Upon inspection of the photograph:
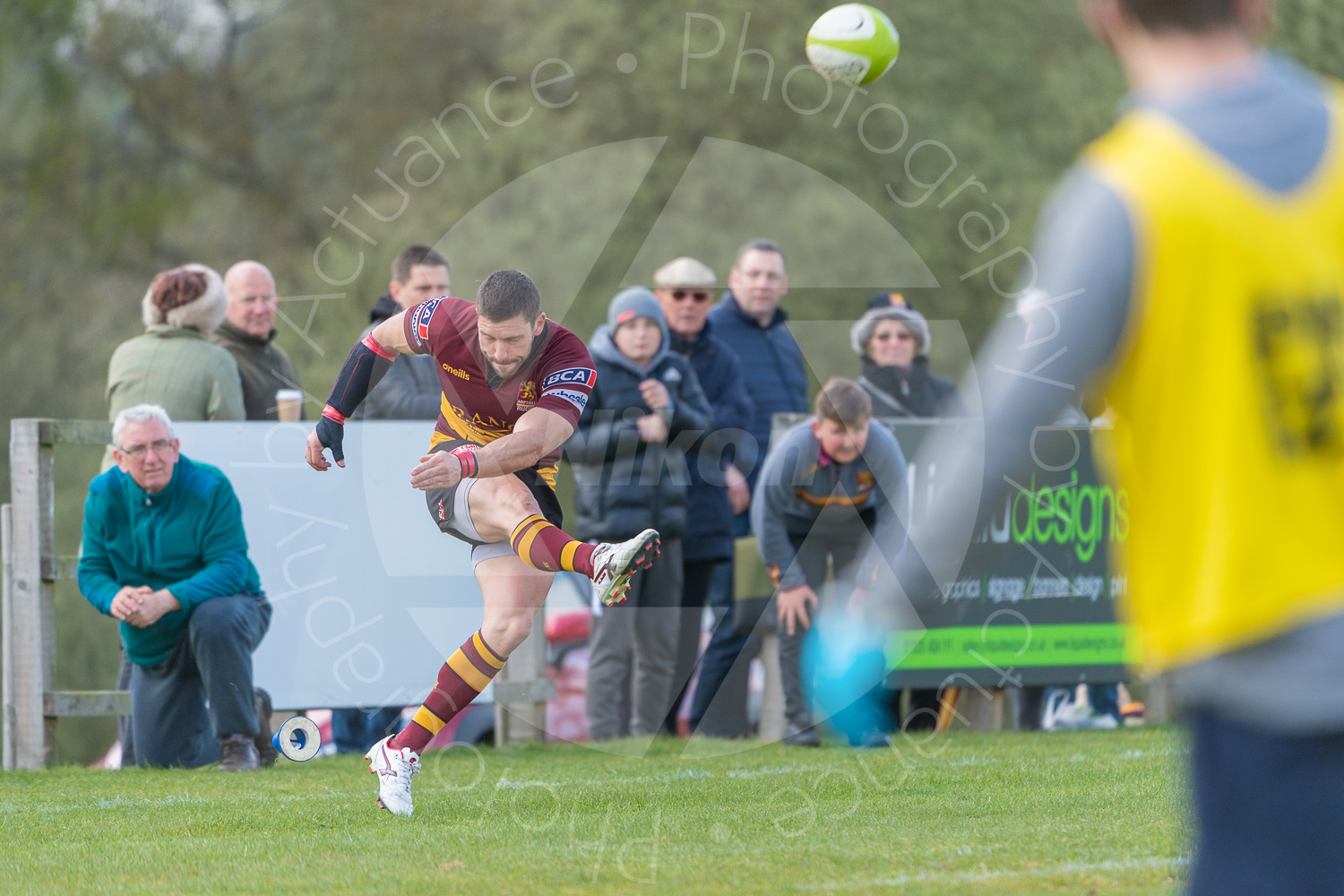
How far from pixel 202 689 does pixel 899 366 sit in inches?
189

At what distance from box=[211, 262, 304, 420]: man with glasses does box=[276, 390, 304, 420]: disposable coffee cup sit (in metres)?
0.05

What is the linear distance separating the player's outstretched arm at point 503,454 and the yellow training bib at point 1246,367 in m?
4.00

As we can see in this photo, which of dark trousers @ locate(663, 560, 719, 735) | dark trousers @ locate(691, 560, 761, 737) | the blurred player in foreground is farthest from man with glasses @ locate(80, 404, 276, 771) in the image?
the blurred player in foreground

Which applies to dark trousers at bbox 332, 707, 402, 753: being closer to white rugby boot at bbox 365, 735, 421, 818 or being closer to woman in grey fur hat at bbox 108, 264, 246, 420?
woman in grey fur hat at bbox 108, 264, 246, 420

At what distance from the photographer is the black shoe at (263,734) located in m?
8.16

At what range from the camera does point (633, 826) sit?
573 centimetres

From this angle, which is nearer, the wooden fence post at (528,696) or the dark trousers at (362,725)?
the dark trousers at (362,725)

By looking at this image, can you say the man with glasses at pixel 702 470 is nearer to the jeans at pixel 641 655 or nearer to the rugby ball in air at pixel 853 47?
the jeans at pixel 641 655

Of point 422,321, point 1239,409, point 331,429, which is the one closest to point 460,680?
point 331,429

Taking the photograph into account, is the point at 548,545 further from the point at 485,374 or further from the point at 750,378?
the point at 750,378

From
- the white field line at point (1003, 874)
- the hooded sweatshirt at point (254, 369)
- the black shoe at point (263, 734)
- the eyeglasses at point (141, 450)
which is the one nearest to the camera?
the white field line at point (1003, 874)

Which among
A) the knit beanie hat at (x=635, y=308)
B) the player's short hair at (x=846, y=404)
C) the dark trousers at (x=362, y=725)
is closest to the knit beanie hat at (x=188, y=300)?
the knit beanie hat at (x=635, y=308)

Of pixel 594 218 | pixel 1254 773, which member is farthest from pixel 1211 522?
pixel 594 218

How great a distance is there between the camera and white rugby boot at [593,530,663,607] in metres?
6.27
